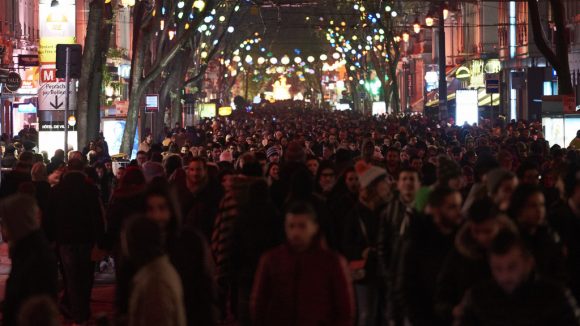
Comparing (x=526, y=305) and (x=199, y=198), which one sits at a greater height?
(x=199, y=198)

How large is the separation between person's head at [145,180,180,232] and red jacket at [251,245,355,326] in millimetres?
893

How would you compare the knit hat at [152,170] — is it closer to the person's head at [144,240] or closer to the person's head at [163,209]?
the person's head at [163,209]

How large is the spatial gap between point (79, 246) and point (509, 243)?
297 inches

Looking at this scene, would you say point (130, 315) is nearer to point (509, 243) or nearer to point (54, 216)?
point (509, 243)

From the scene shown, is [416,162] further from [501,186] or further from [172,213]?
[172,213]

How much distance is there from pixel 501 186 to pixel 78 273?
17.1 feet

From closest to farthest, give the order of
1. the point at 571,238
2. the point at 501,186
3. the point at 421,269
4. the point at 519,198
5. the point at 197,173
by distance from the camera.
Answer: the point at 421,269
the point at 519,198
the point at 571,238
the point at 501,186
the point at 197,173

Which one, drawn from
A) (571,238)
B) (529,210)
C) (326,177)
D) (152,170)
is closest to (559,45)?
(152,170)

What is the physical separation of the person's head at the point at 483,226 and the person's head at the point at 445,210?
57cm

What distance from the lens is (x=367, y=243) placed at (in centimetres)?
1070

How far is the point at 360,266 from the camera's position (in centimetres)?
1059

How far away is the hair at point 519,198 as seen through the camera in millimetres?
8703

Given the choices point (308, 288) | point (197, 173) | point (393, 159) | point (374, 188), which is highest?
point (393, 159)

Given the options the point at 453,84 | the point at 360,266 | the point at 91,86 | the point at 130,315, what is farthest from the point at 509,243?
the point at 453,84
